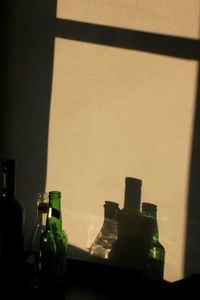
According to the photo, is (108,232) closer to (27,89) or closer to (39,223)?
(39,223)

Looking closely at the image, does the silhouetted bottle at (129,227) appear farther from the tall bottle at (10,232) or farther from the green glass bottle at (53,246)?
the tall bottle at (10,232)

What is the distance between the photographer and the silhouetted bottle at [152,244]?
1.28 meters

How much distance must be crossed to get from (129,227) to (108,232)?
0.08m

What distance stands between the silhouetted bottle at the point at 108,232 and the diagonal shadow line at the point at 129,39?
53 centimetres

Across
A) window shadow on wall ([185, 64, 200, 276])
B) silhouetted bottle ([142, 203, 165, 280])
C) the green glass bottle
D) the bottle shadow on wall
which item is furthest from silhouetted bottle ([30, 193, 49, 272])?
window shadow on wall ([185, 64, 200, 276])

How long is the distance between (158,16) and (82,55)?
282 millimetres

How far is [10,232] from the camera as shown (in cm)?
120

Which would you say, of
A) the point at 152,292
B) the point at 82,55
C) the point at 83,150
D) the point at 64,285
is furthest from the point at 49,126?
the point at 152,292

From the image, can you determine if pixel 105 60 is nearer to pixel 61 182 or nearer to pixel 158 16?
pixel 158 16

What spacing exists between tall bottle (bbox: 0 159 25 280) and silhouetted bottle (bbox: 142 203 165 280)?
406mm

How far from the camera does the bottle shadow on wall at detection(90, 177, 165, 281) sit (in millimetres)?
1284

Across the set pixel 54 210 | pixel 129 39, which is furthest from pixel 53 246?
pixel 129 39

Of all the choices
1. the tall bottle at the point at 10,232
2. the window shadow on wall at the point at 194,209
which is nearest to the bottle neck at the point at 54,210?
the tall bottle at the point at 10,232

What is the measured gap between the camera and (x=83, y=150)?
53.4 inches
